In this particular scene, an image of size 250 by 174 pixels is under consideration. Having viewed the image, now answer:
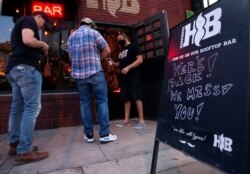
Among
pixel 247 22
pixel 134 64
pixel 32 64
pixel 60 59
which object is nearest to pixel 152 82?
pixel 134 64

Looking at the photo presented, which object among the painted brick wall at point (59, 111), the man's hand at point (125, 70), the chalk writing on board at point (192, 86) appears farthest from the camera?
the painted brick wall at point (59, 111)

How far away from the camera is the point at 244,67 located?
176 cm

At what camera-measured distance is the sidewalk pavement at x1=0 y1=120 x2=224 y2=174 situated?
2.91m

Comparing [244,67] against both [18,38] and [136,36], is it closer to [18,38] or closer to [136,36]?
[18,38]

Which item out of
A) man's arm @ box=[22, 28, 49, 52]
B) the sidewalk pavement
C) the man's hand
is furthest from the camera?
the man's hand

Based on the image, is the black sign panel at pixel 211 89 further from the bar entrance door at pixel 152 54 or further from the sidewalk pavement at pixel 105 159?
the bar entrance door at pixel 152 54

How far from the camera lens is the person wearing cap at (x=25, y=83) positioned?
10.4ft

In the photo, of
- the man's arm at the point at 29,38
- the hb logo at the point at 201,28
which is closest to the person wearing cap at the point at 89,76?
the man's arm at the point at 29,38

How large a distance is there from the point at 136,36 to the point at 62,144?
10.5 ft

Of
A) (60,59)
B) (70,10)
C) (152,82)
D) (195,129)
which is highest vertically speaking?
(70,10)

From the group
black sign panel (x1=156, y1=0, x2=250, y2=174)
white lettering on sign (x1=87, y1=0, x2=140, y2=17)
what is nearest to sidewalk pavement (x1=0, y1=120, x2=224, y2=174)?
black sign panel (x1=156, y1=0, x2=250, y2=174)

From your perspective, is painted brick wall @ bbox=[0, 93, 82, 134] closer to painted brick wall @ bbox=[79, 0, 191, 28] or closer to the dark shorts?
the dark shorts

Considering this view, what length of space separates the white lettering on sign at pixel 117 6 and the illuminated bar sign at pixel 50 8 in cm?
60

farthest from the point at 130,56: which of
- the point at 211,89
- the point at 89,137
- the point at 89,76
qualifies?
the point at 211,89
